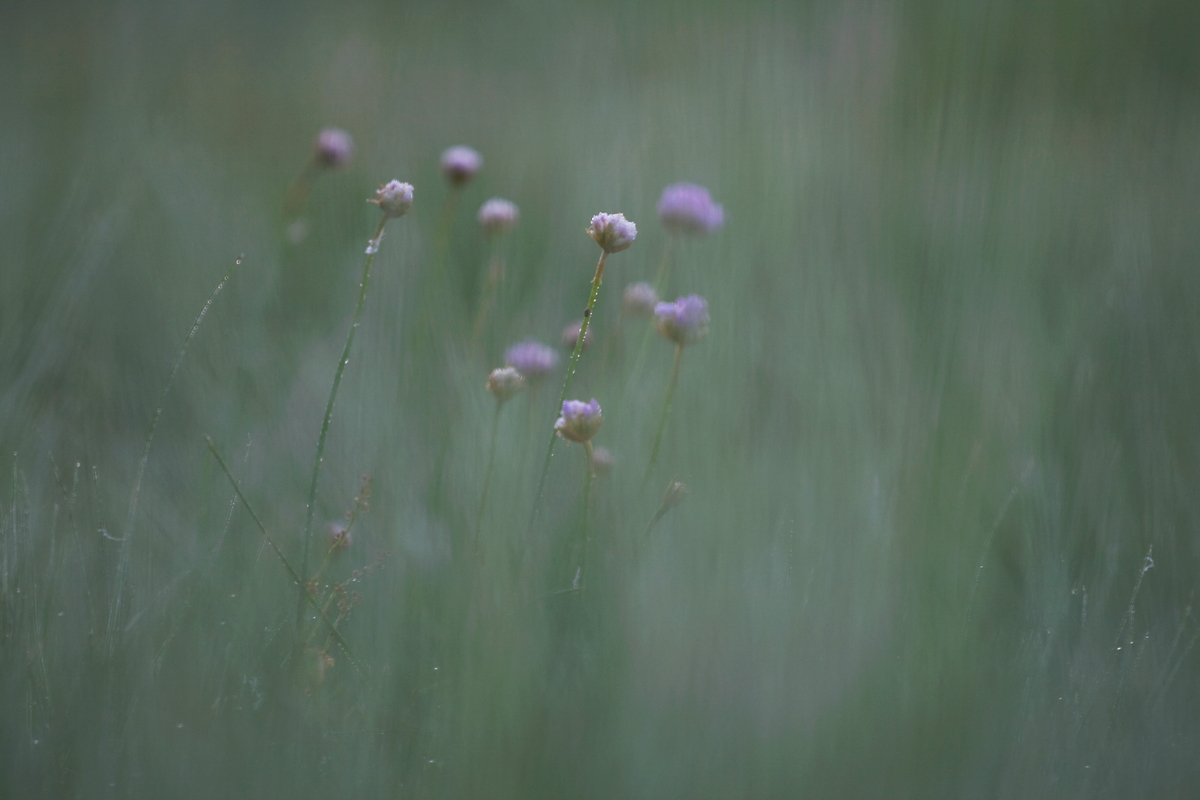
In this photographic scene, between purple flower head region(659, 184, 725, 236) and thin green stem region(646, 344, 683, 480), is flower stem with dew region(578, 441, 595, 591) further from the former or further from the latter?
purple flower head region(659, 184, 725, 236)

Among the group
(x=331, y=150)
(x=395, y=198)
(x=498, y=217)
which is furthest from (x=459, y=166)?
(x=395, y=198)

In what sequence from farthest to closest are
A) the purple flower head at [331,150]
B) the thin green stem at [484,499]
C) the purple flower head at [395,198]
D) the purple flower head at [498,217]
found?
the purple flower head at [331,150] → the purple flower head at [498,217] → the purple flower head at [395,198] → the thin green stem at [484,499]

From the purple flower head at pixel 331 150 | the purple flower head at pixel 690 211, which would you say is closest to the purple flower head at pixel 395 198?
the purple flower head at pixel 690 211

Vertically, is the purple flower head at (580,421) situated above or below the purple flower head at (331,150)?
below

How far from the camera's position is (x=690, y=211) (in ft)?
3.12

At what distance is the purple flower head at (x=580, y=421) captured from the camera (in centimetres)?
65

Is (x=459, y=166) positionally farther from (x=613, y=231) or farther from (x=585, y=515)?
(x=585, y=515)

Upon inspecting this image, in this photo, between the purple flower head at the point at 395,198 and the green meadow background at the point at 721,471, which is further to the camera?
the purple flower head at the point at 395,198

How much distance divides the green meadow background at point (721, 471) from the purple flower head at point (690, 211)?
0.14 feet

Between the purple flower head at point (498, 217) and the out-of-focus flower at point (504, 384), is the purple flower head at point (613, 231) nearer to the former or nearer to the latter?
the out-of-focus flower at point (504, 384)

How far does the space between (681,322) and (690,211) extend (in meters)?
0.25

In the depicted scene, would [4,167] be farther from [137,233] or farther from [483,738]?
[483,738]

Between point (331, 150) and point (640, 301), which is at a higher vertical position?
point (331, 150)

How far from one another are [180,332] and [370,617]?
55 cm
